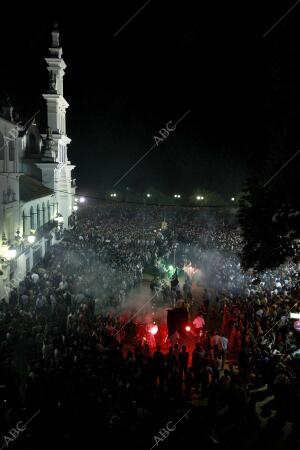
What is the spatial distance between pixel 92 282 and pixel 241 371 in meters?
10.3

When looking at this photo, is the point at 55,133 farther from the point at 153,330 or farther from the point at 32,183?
the point at 153,330

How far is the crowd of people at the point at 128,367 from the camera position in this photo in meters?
8.62

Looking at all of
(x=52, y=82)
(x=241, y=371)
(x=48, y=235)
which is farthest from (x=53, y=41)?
(x=241, y=371)

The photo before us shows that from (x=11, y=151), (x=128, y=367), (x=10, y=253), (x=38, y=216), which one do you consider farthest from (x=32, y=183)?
(x=128, y=367)

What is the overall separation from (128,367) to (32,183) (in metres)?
20.9

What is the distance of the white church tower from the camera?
32.7 metres

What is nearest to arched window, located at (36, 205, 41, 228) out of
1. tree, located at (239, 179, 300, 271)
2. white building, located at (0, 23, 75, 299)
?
white building, located at (0, 23, 75, 299)

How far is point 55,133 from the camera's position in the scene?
3516 cm

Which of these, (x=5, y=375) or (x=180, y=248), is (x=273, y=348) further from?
(x=180, y=248)

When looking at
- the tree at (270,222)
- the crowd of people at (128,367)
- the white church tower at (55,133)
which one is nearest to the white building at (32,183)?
the white church tower at (55,133)

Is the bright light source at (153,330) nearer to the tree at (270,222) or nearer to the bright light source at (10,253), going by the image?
the tree at (270,222)

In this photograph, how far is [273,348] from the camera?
13.5m

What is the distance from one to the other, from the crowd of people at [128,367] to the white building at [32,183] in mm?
2324

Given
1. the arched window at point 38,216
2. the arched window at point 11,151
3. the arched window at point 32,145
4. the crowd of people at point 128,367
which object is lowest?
the crowd of people at point 128,367
